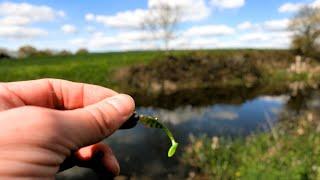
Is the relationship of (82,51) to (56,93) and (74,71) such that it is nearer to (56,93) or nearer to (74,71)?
(74,71)

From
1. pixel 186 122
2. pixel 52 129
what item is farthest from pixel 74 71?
pixel 52 129

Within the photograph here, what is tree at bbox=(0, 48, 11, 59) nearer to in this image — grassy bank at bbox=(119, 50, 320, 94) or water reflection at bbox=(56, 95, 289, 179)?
grassy bank at bbox=(119, 50, 320, 94)

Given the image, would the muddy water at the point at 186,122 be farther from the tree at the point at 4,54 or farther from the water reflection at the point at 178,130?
the tree at the point at 4,54

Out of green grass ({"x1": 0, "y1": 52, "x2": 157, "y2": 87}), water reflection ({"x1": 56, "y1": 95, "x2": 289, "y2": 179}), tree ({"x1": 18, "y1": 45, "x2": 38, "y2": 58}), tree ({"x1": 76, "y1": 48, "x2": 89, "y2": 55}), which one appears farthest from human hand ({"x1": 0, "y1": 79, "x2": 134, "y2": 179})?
tree ({"x1": 76, "y1": 48, "x2": 89, "y2": 55})

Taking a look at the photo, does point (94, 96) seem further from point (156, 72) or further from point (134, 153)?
point (156, 72)

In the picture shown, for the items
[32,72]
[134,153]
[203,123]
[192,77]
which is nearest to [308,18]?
[192,77]
